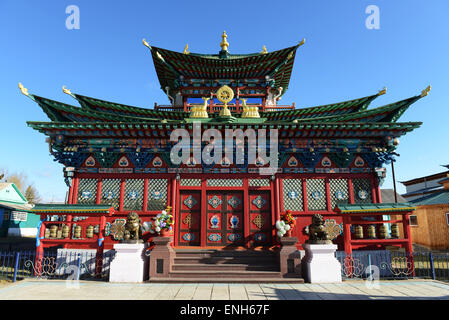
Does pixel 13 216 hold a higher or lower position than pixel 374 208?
lower

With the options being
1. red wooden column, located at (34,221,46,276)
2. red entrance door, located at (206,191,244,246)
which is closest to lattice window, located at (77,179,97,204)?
red wooden column, located at (34,221,46,276)

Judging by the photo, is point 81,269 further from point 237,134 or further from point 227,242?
point 237,134

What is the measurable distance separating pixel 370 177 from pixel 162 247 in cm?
993

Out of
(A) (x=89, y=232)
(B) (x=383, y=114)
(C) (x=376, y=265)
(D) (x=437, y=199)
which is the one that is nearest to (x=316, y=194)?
(C) (x=376, y=265)

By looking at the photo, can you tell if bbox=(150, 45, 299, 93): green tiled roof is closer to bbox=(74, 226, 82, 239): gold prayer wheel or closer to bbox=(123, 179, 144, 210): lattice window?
bbox=(123, 179, 144, 210): lattice window

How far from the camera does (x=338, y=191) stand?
461 inches

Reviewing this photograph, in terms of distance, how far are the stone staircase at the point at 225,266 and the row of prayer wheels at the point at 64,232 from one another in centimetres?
388

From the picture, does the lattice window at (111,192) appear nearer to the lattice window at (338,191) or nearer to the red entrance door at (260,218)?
the red entrance door at (260,218)

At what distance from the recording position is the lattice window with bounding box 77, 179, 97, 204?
38.1 feet

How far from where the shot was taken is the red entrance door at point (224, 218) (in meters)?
11.4

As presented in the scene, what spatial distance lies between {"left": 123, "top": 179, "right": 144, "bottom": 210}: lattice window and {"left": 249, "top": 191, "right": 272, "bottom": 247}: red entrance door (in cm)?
516

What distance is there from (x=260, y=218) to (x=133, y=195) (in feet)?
19.7

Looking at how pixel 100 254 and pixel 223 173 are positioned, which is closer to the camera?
pixel 100 254

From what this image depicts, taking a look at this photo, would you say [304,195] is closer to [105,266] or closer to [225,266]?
[225,266]
